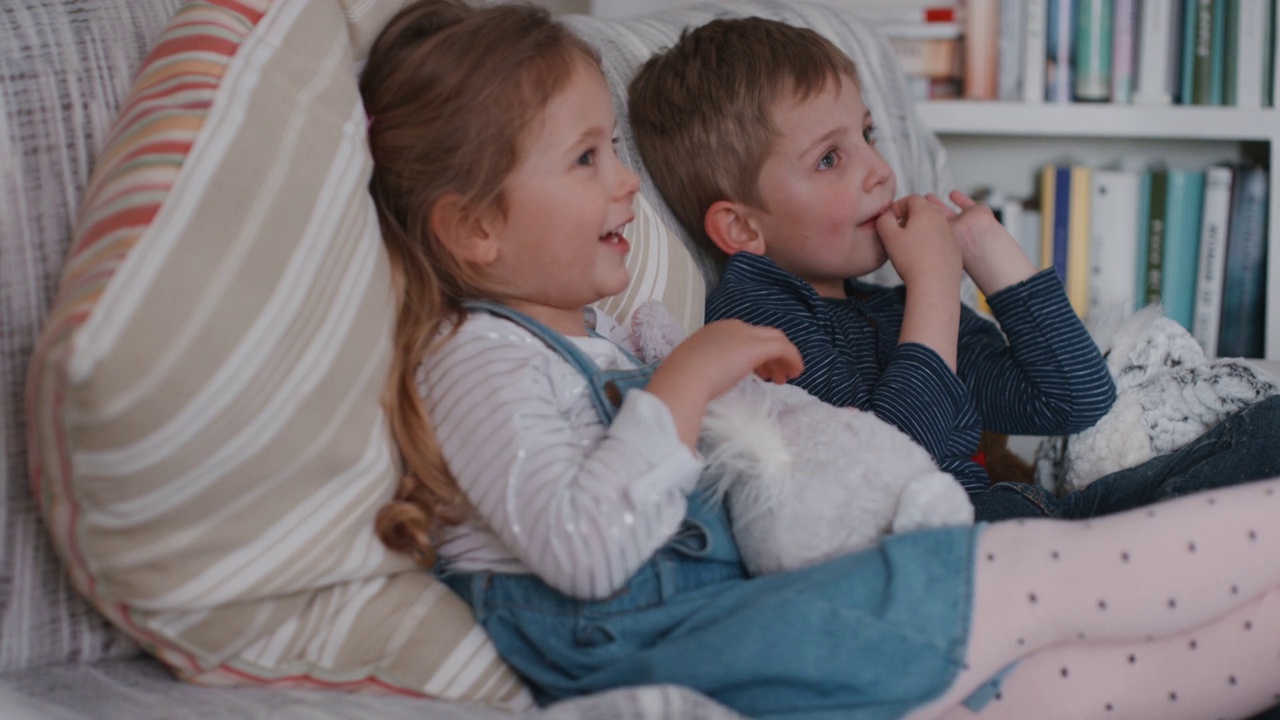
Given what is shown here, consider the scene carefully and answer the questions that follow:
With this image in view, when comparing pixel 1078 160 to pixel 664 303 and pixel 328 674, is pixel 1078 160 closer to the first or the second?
pixel 664 303

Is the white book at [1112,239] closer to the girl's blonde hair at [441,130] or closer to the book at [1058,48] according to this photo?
the book at [1058,48]

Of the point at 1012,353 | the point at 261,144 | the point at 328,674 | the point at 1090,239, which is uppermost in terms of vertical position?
the point at 261,144

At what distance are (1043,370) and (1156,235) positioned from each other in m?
0.92

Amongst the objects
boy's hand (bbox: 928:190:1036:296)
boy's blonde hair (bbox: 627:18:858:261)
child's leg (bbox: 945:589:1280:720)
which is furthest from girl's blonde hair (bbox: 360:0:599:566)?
boy's hand (bbox: 928:190:1036:296)

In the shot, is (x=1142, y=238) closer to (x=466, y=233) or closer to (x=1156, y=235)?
(x=1156, y=235)

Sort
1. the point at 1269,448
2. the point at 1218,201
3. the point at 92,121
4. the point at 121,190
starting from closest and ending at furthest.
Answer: the point at 121,190, the point at 92,121, the point at 1269,448, the point at 1218,201

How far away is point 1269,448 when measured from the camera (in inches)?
41.1

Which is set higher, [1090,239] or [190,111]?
[190,111]

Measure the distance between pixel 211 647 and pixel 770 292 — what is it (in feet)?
2.13

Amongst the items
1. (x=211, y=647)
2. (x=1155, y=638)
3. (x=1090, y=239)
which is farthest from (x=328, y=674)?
(x=1090, y=239)

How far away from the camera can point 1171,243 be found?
195 cm

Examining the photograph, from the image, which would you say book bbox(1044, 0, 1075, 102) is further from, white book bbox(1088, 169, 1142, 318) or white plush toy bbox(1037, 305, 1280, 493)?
white plush toy bbox(1037, 305, 1280, 493)

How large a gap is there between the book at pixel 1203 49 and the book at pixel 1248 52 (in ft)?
0.05

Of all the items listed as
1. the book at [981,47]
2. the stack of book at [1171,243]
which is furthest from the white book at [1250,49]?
the book at [981,47]
